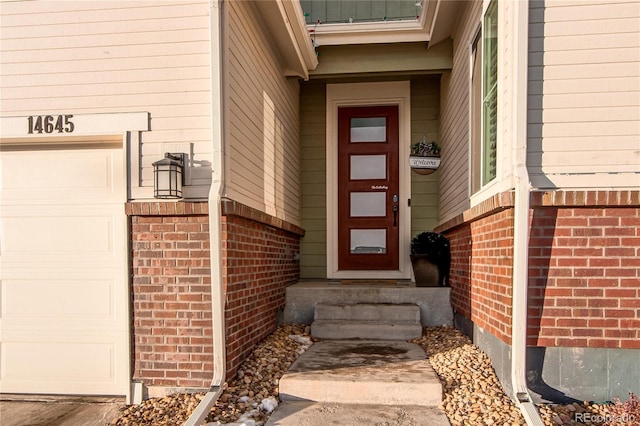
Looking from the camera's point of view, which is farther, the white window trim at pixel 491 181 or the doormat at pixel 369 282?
the doormat at pixel 369 282

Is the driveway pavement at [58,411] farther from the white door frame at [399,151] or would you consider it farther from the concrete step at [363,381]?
the white door frame at [399,151]

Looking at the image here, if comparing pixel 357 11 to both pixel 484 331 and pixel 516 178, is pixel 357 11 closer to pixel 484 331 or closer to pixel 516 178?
pixel 516 178

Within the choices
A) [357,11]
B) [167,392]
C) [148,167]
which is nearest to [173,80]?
[148,167]

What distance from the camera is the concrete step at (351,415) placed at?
2.67 metres

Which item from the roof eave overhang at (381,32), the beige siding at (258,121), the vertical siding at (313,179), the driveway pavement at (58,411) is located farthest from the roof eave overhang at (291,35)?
the driveway pavement at (58,411)

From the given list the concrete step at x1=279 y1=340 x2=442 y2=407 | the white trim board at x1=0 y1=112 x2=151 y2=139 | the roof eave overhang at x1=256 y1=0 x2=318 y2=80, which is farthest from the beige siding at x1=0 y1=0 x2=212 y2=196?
the concrete step at x1=279 y1=340 x2=442 y2=407

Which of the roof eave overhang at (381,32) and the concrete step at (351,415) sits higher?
the roof eave overhang at (381,32)

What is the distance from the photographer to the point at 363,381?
296 cm

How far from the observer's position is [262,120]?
4148 mm

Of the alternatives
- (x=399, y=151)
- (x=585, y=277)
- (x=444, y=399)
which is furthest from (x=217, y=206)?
(x=399, y=151)

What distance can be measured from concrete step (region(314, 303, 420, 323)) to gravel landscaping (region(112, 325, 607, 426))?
596 millimetres

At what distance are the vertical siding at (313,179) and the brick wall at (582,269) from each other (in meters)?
3.18

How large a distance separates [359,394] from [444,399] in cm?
57

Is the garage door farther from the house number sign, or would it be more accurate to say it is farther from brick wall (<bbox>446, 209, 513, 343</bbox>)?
brick wall (<bbox>446, 209, 513, 343</bbox>)
